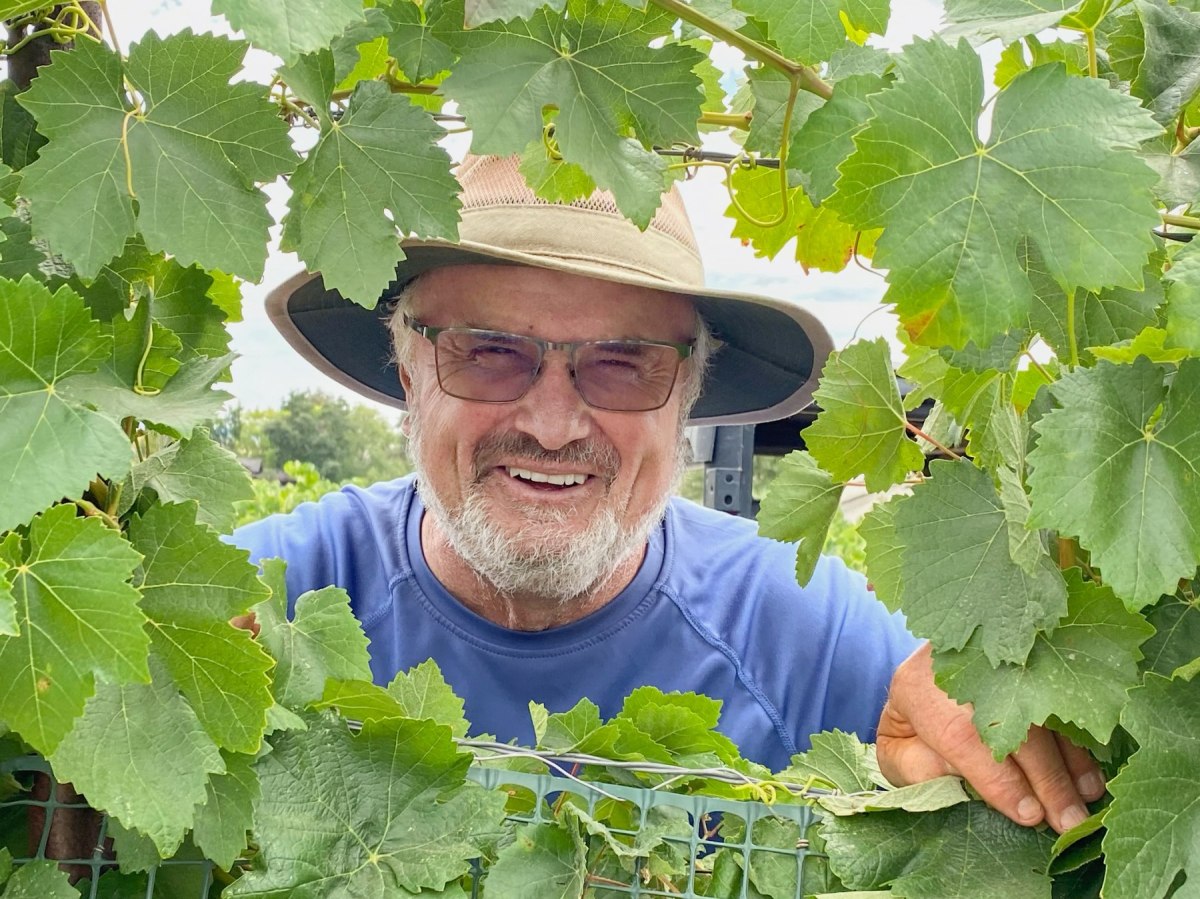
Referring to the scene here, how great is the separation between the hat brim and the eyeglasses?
146 mm

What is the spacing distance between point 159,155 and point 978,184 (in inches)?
25.5

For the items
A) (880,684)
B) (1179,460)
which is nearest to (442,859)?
(1179,460)

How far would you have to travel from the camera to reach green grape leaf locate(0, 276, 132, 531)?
0.81m

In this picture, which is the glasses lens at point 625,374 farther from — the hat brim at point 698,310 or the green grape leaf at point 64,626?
the green grape leaf at point 64,626

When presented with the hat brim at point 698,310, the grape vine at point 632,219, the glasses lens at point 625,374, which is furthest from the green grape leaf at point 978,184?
the glasses lens at point 625,374

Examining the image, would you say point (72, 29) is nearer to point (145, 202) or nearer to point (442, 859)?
point (145, 202)

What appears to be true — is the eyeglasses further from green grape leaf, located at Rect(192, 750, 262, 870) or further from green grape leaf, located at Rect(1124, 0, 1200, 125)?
green grape leaf, located at Rect(192, 750, 262, 870)

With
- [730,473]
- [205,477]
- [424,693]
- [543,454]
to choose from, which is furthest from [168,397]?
[730,473]

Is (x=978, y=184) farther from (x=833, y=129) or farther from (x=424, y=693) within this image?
(x=424, y=693)

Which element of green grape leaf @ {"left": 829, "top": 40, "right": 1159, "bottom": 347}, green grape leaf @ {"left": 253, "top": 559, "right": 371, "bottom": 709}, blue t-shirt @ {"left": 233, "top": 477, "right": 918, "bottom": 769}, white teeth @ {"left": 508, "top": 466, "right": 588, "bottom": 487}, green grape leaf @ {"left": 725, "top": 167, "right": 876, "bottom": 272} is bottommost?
blue t-shirt @ {"left": 233, "top": 477, "right": 918, "bottom": 769}

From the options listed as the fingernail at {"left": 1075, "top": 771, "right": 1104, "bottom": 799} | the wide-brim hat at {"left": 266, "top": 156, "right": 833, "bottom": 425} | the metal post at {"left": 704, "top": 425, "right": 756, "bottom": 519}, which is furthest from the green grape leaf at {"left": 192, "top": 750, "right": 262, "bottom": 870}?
the metal post at {"left": 704, "top": 425, "right": 756, "bottom": 519}

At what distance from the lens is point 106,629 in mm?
828

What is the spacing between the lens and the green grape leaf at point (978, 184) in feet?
3.00

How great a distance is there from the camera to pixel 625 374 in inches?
97.0
